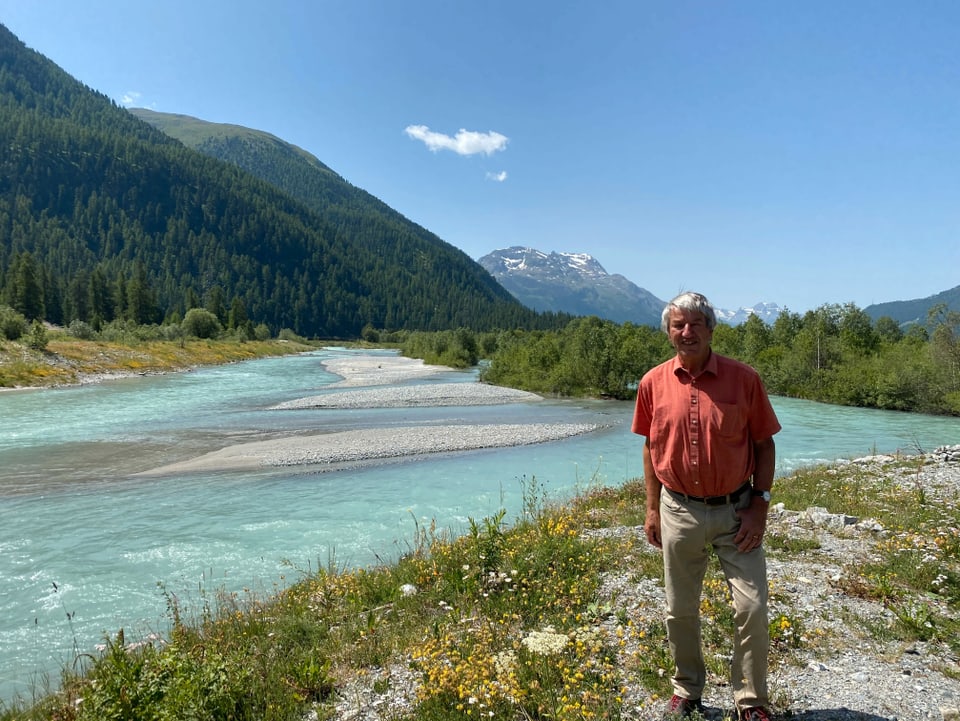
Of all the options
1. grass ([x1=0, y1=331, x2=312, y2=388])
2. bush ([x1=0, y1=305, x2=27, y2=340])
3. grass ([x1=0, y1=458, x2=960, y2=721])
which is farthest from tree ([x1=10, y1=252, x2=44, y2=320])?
grass ([x1=0, y1=458, x2=960, y2=721])

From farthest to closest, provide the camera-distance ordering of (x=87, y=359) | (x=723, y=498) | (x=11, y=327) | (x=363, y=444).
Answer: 1. (x=87, y=359)
2. (x=11, y=327)
3. (x=363, y=444)
4. (x=723, y=498)

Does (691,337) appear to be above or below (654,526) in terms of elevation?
above

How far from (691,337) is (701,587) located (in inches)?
78.3

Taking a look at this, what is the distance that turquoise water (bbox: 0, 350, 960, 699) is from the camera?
8.54 meters

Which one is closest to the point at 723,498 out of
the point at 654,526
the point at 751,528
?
the point at 751,528

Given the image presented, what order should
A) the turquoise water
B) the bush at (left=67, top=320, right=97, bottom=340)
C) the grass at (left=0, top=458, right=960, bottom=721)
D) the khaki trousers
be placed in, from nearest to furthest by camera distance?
the khaki trousers, the grass at (left=0, top=458, right=960, bottom=721), the turquoise water, the bush at (left=67, top=320, right=97, bottom=340)

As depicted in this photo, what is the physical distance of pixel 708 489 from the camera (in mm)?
3916

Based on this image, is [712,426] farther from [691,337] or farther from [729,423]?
[691,337]

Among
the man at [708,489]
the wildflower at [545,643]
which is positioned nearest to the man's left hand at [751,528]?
the man at [708,489]

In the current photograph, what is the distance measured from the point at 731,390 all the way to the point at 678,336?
57 centimetres

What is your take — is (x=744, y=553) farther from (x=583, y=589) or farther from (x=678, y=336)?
(x=583, y=589)

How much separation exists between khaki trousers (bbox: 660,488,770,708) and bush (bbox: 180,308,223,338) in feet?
357

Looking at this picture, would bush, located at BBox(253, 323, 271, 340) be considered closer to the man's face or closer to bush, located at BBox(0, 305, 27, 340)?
bush, located at BBox(0, 305, 27, 340)

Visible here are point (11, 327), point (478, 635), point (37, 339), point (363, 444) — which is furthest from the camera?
point (11, 327)
